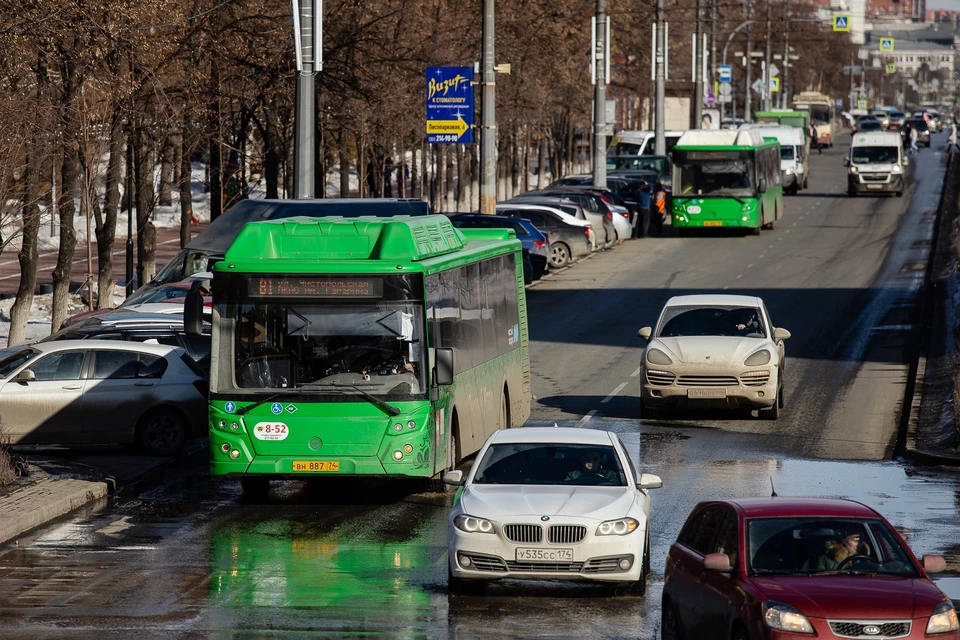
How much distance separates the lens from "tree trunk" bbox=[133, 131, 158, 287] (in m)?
32.0

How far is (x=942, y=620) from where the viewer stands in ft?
29.1

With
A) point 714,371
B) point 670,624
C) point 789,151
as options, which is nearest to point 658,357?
point 714,371

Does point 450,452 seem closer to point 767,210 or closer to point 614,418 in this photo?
point 614,418

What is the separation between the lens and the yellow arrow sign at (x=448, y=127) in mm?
34250

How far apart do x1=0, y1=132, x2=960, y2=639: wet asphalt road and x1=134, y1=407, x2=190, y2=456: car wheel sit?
3.08ft

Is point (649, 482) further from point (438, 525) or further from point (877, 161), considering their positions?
point (877, 161)

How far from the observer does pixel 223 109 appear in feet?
116

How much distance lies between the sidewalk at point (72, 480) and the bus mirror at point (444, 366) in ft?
13.3

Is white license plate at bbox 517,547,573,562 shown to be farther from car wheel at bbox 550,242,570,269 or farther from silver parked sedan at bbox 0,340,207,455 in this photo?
car wheel at bbox 550,242,570,269

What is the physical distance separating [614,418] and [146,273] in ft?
47.3

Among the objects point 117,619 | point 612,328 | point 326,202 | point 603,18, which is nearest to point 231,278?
point 117,619

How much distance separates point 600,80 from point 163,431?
33612mm

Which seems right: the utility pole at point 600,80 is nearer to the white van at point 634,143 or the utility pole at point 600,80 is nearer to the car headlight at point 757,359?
the white van at point 634,143

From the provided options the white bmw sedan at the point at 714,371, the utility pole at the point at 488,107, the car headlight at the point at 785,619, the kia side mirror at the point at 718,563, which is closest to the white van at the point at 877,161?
the utility pole at the point at 488,107
